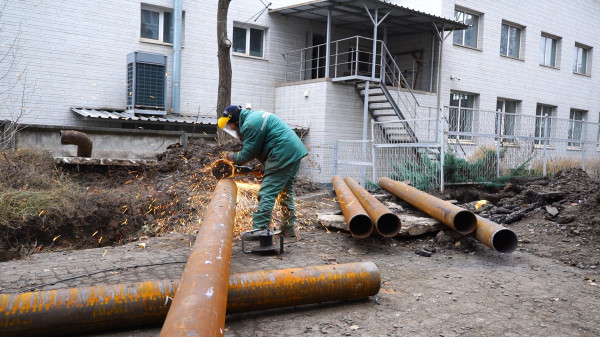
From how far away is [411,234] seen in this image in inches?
261

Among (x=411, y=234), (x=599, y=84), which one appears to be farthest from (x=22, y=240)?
(x=599, y=84)

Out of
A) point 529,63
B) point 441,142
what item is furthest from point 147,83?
point 529,63

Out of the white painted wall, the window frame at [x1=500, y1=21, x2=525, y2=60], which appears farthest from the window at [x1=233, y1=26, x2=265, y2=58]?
the window frame at [x1=500, y1=21, x2=525, y2=60]

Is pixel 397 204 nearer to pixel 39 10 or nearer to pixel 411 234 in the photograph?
pixel 411 234

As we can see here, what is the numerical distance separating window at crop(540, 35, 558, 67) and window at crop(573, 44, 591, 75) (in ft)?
5.76

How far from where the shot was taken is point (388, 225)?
20.7ft

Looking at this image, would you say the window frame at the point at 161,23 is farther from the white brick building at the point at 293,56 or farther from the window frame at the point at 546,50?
the window frame at the point at 546,50

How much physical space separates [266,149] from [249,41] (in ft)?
34.3

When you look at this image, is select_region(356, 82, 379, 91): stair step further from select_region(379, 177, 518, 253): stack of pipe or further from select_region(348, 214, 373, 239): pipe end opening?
select_region(348, 214, 373, 239): pipe end opening

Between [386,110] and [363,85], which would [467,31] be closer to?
[386,110]

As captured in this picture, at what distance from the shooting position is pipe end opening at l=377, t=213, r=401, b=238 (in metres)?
6.14

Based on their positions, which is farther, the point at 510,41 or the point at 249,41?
the point at 510,41

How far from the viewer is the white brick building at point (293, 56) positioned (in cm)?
1232

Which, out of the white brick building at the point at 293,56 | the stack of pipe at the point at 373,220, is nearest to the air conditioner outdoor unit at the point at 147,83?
the white brick building at the point at 293,56
